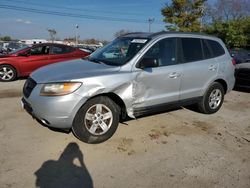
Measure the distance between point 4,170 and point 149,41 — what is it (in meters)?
3.05

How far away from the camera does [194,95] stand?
213 inches

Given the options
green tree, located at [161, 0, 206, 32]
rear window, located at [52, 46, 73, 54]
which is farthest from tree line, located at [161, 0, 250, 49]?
rear window, located at [52, 46, 73, 54]

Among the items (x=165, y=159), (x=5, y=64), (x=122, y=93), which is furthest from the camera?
(x=5, y=64)

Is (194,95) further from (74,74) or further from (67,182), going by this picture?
(67,182)

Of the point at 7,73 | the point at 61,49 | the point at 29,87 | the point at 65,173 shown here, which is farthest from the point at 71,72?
the point at 61,49

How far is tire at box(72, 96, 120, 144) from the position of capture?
403 cm

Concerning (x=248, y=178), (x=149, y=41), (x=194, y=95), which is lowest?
(x=248, y=178)

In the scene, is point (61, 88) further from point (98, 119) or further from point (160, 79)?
point (160, 79)

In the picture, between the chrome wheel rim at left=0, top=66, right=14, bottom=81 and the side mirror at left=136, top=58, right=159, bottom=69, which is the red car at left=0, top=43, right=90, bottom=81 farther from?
the side mirror at left=136, top=58, right=159, bottom=69

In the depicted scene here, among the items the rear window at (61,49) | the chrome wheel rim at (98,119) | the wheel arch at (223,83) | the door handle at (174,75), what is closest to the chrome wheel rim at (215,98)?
the wheel arch at (223,83)

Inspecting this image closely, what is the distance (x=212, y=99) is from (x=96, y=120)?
3.00 meters

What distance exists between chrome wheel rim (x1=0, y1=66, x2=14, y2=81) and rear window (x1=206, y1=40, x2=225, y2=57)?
7.38m

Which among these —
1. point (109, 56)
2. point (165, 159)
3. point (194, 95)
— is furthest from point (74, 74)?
point (194, 95)

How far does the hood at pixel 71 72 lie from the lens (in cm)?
397
